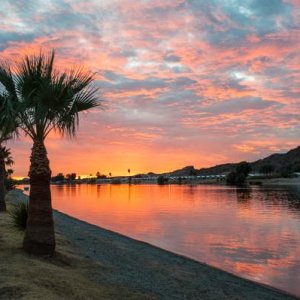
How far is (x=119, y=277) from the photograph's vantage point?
43.3 feet

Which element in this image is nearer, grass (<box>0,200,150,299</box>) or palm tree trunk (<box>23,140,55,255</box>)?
grass (<box>0,200,150,299</box>)

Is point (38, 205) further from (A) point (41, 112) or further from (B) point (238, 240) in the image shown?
(B) point (238, 240)

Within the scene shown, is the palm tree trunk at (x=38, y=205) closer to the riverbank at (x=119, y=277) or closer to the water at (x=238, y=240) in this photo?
the riverbank at (x=119, y=277)

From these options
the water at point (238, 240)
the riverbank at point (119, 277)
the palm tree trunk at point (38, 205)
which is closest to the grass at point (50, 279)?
the riverbank at point (119, 277)

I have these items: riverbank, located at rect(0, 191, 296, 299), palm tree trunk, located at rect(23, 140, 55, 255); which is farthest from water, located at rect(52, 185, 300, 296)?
palm tree trunk, located at rect(23, 140, 55, 255)

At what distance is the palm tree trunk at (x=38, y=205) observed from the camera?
42.9 feet

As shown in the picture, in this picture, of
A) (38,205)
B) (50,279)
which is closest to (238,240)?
(38,205)

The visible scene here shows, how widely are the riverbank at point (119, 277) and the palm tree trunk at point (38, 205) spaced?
0.46 meters

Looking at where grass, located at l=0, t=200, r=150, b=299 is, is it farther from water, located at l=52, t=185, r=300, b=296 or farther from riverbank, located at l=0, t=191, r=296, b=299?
water, located at l=52, t=185, r=300, b=296

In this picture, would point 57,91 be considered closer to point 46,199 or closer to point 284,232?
point 46,199

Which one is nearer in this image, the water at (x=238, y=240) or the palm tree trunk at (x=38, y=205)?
the palm tree trunk at (x=38, y=205)

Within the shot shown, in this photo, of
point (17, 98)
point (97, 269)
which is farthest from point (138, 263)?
point (17, 98)

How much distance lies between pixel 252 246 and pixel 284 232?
290 inches

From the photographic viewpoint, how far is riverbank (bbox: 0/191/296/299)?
1016 centimetres
